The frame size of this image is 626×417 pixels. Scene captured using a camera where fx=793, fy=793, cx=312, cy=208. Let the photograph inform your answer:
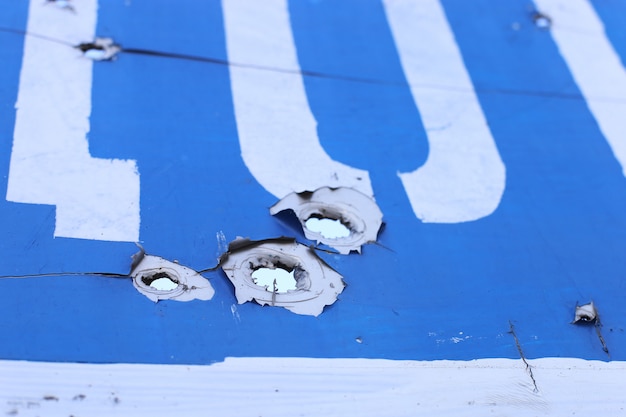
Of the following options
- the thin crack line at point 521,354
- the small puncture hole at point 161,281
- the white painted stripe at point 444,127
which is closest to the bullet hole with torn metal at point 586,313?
the thin crack line at point 521,354

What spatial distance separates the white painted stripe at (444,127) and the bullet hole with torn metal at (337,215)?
12 centimetres

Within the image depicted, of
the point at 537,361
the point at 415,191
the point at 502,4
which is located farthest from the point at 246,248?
the point at 502,4

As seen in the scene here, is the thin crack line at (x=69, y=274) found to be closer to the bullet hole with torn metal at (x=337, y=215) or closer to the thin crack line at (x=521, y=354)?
the bullet hole with torn metal at (x=337, y=215)

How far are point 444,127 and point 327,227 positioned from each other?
0.47 metres

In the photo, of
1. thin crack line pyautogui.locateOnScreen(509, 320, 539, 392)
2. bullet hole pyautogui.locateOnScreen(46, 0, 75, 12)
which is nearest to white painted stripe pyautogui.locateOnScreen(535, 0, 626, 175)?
thin crack line pyautogui.locateOnScreen(509, 320, 539, 392)

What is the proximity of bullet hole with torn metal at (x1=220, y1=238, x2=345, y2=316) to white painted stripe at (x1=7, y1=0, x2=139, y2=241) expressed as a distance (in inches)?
8.0

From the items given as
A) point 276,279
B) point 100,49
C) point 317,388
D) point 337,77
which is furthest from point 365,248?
point 100,49

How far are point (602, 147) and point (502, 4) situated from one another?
1.95 ft

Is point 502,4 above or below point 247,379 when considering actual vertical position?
above

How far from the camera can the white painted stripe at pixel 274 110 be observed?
1704 millimetres

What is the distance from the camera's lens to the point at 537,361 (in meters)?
1.46

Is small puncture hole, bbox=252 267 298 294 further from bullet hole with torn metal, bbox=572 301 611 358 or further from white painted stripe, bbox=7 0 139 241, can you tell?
bullet hole with torn metal, bbox=572 301 611 358

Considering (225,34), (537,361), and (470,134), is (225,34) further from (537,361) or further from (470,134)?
(537,361)

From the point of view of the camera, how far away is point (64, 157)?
5.32 ft
